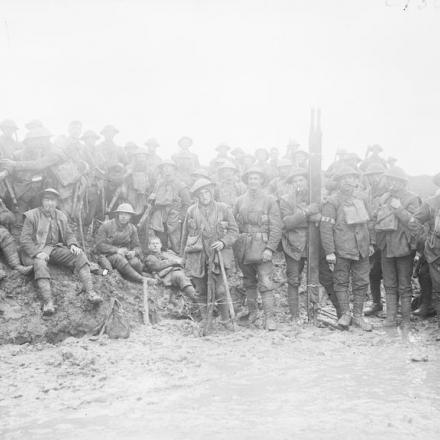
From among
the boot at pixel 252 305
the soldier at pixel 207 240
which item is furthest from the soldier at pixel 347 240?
the soldier at pixel 207 240

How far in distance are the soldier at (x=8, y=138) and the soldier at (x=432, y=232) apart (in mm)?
6797

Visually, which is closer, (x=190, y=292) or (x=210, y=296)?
(x=210, y=296)

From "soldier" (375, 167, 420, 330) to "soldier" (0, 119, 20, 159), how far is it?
6374 mm

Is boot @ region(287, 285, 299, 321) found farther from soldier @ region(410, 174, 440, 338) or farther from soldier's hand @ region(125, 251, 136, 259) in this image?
soldier's hand @ region(125, 251, 136, 259)

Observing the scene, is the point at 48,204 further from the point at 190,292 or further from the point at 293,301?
the point at 293,301

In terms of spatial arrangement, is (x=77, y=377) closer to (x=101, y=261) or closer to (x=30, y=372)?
(x=30, y=372)

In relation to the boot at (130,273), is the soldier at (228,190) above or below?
above

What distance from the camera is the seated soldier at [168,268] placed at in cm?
824

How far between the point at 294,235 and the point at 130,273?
9.57 ft

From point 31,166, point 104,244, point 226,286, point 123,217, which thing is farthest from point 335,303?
point 31,166

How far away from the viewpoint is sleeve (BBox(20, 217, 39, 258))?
6.81m

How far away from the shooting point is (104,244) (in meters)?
8.16

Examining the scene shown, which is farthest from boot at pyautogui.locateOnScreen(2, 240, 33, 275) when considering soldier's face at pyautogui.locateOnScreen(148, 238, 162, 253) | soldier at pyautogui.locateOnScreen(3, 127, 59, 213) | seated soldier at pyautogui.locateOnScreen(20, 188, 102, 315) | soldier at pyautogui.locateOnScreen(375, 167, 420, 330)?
soldier at pyautogui.locateOnScreen(375, 167, 420, 330)

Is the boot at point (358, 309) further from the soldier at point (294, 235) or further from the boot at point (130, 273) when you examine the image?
the boot at point (130, 273)
